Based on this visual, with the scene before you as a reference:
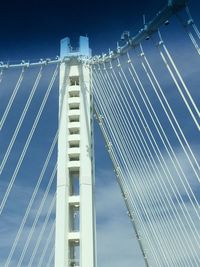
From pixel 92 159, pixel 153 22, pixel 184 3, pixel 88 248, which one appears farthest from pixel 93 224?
pixel 184 3

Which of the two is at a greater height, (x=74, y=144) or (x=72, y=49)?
(x=72, y=49)

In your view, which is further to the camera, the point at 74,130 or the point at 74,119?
the point at 74,119

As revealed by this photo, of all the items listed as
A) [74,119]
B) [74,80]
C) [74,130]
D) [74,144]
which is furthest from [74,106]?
[74,144]

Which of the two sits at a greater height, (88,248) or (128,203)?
(128,203)

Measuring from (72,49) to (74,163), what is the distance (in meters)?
8.21

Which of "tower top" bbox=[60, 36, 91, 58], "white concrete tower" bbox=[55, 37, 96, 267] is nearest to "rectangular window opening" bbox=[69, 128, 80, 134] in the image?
"white concrete tower" bbox=[55, 37, 96, 267]

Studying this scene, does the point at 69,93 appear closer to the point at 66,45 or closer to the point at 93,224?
the point at 66,45

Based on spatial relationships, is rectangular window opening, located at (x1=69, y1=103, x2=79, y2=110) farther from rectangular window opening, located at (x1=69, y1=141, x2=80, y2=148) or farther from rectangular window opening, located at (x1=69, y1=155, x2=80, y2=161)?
rectangular window opening, located at (x1=69, y1=155, x2=80, y2=161)

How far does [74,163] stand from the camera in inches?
1287

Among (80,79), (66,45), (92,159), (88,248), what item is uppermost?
(66,45)

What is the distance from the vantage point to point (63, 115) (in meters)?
34.1

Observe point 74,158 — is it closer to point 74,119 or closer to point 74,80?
point 74,119

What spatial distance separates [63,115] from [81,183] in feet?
15.9

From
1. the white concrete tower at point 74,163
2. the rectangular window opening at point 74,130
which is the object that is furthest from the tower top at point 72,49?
the rectangular window opening at point 74,130
